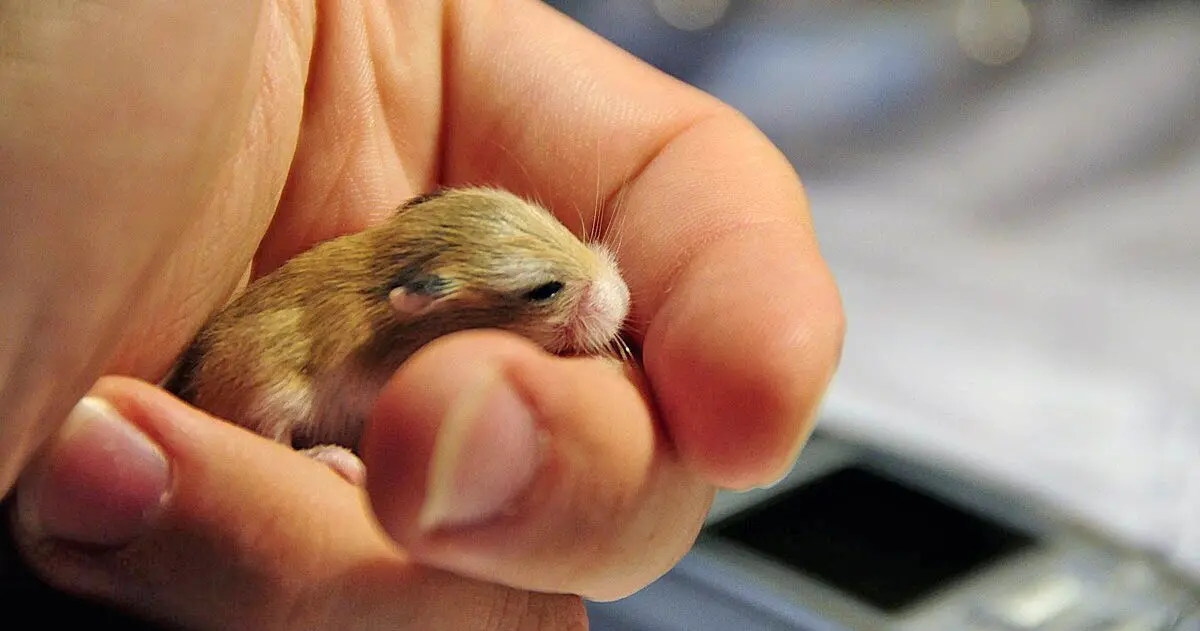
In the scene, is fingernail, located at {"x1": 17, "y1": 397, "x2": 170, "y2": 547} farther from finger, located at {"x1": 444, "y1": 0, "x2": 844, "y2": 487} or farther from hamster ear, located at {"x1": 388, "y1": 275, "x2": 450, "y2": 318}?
finger, located at {"x1": 444, "y1": 0, "x2": 844, "y2": 487}

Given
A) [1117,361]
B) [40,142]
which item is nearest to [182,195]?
[40,142]

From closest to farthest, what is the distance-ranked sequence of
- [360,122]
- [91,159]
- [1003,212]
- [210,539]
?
[91,159]
[210,539]
[360,122]
[1003,212]

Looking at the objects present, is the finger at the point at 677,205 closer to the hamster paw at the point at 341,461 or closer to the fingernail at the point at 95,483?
the hamster paw at the point at 341,461

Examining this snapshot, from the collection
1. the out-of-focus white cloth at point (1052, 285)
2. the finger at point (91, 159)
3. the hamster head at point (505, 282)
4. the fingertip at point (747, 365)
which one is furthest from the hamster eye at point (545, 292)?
the out-of-focus white cloth at point (1052, 285)

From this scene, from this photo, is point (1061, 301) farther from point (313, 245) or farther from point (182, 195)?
point (182, 195)

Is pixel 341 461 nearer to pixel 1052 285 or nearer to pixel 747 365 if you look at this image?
pixel 747 365

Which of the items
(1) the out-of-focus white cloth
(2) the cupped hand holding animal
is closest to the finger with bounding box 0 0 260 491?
(2) the cupped hand holding animal

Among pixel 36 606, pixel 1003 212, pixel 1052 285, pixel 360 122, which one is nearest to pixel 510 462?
pixel 36 606
